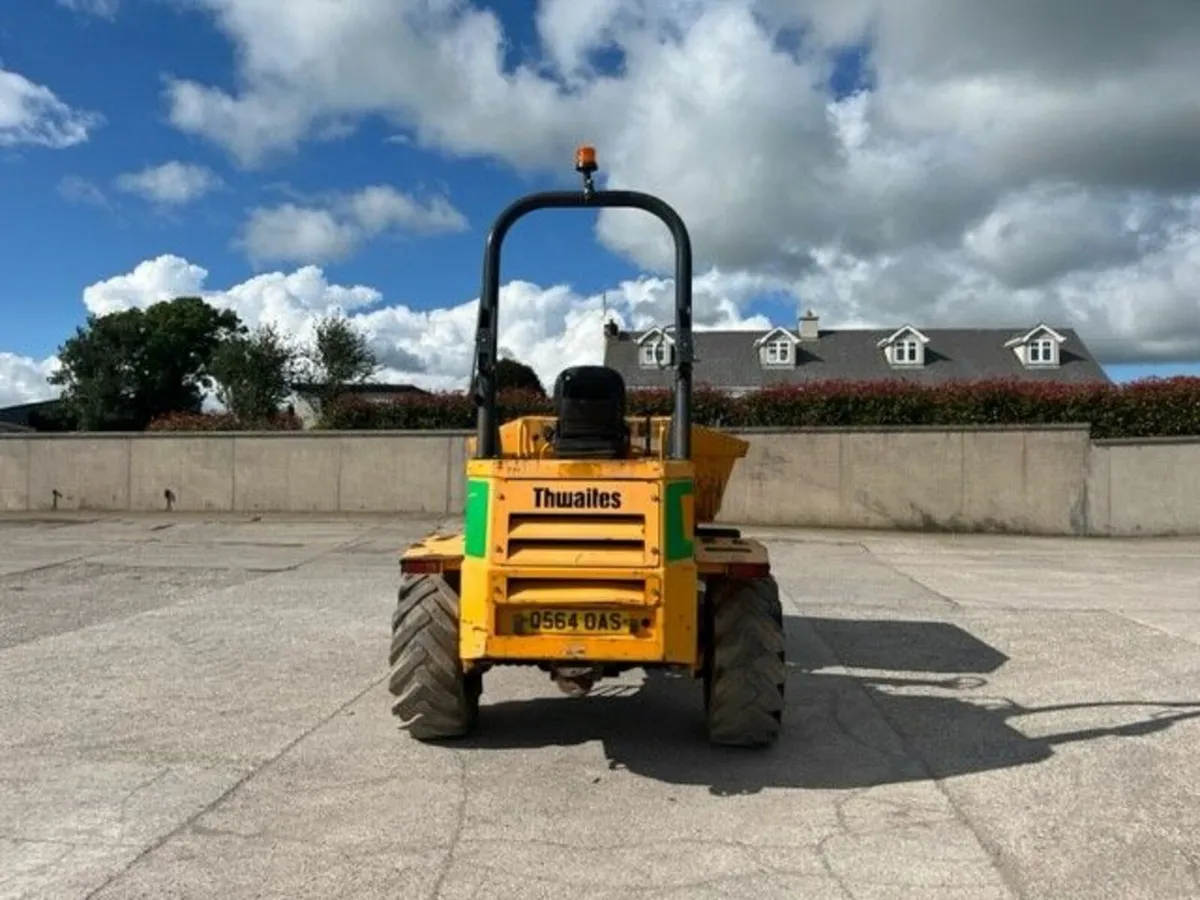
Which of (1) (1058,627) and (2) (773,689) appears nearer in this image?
(2) (773,689)

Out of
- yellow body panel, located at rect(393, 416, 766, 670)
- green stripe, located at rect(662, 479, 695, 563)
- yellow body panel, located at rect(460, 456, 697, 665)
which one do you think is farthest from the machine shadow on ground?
green stripe, located at rect(662, 479, 695, 563)

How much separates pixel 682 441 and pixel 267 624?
17.9 feet

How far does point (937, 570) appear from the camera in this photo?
14500 mm

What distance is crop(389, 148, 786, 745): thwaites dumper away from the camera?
5.16 m

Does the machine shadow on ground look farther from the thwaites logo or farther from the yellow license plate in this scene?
the thwaites logo

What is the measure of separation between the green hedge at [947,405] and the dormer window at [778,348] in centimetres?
3525

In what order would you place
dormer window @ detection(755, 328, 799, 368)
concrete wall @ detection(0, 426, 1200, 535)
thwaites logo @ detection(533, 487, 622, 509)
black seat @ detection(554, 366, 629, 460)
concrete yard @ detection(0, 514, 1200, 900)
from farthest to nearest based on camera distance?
1. dormer window @ detection(755, 328, 799, 368)
2. concrete wall @ detection(0, 426, 1200, 535)
3. black seat @ detection(554, 366, 629, 460)
4. thwaites logo @ detection(533, 487, 622, 509)
5. concrete yard @ detection(0, 514, 1200, 900)

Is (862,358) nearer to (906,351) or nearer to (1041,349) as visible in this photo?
(906,351)

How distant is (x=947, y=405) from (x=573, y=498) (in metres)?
16.9

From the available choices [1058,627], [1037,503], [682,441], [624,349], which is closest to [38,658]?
[682,441]

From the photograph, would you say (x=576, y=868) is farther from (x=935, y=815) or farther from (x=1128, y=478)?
(x=1128, y=478)

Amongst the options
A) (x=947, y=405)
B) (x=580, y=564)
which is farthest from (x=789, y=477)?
(x=580, y=564)

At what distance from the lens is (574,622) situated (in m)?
5.17

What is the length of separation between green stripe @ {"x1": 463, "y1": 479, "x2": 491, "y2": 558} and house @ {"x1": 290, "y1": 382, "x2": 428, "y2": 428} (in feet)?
58.2
